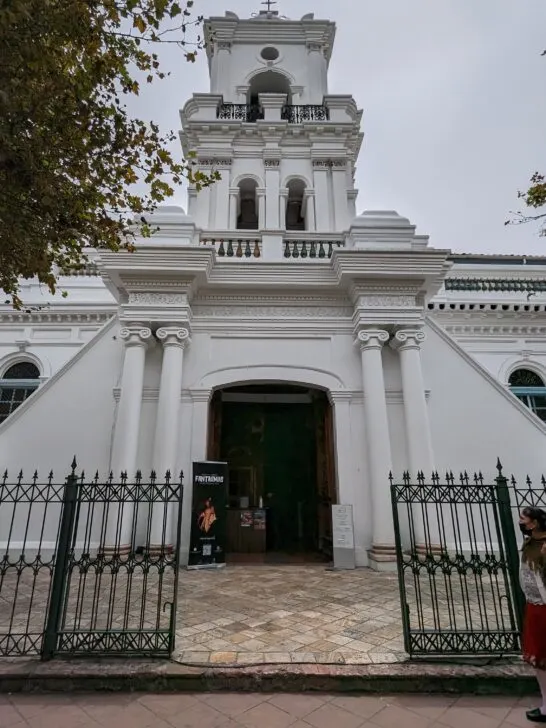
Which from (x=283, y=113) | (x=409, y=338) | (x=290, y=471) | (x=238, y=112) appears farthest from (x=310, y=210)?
(x=290, y=471)

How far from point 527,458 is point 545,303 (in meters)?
6.73

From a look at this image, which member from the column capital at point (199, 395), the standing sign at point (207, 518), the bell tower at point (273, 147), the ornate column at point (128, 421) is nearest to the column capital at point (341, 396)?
the column capital at point (199, 395)

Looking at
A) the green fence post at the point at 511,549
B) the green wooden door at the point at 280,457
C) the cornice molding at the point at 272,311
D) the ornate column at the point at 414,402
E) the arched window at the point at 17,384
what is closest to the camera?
the green fence post at the point at 511,549

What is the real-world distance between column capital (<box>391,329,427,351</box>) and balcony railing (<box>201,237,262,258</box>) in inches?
138

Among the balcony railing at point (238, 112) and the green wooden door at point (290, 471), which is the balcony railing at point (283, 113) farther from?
the green wooden door at point (290, 471)

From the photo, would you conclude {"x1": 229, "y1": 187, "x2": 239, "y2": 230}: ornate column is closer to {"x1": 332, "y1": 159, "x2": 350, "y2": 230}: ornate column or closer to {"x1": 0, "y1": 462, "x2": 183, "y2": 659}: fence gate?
{"x1": 332, "y1": 159, "x2": 350, "y2": 230}: ornate column

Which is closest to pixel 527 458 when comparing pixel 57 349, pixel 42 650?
pixel 42 650

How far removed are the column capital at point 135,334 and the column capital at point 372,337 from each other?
4.27 meters

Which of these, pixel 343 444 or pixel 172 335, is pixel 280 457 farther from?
pixel 172 335

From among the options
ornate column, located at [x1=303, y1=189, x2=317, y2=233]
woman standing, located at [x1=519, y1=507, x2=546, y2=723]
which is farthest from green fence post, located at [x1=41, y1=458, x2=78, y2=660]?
ornate column, located at [x1=303, y1=189, x2=317, y2=233]

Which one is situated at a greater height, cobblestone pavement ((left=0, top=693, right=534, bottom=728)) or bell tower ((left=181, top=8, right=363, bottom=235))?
bell tower ((left=181, top=8, right=363, bottom=235))

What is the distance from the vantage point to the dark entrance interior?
10602 millimetres

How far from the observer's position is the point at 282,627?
14.9 feet

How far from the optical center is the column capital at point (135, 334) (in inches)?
333
